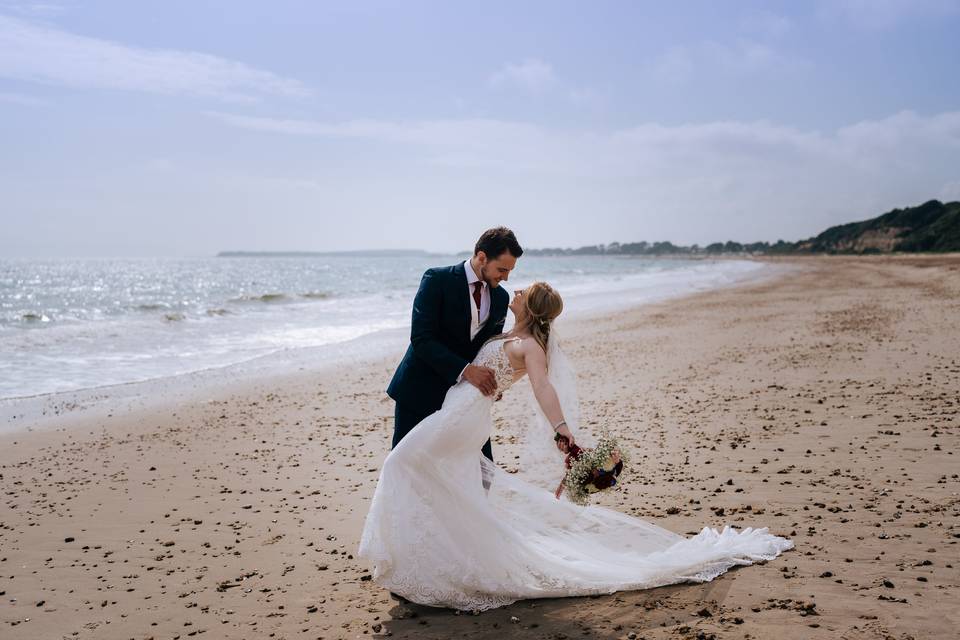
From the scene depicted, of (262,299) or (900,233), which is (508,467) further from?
(900,233)

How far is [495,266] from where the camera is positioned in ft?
14.4

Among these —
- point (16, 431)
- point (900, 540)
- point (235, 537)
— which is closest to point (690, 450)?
point (900, 540)

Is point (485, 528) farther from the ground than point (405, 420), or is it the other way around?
point (405, 420)

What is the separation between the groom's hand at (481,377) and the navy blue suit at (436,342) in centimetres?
8

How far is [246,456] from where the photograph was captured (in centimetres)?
796

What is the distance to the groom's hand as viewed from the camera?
4.30 meters

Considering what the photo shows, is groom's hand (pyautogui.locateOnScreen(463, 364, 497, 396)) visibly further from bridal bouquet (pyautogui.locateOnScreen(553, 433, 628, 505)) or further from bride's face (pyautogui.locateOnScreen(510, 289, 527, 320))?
bridal bouquet (pyautogui.locateOnScreen(553, 433, 628, 505))

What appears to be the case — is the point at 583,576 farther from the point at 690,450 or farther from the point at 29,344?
the point at 29,344

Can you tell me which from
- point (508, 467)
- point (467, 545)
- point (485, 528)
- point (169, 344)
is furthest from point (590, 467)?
point (169, 344)

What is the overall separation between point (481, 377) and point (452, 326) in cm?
45

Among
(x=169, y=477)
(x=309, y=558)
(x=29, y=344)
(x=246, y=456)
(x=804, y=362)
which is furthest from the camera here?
(x=29, y=344)

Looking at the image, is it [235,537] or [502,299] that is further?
[235,537]

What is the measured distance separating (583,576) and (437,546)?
93 centimetres

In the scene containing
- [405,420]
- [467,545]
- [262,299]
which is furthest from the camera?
[262,299]
